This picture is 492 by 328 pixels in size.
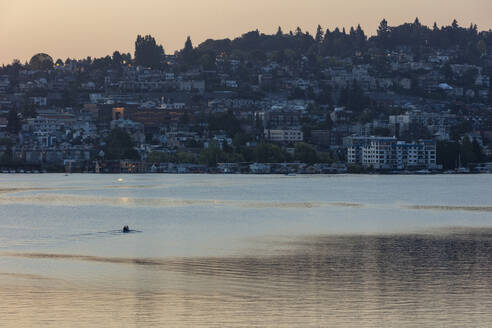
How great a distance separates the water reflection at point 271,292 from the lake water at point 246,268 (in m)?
0.04

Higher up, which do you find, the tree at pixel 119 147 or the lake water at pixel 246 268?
the tree at pixel 119 147

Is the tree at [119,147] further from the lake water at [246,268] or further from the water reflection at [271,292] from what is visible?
the water reflection at [271,292]

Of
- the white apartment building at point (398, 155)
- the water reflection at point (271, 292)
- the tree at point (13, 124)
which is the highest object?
the tree at point (13, 124)

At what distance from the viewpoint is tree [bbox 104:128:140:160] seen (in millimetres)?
131738

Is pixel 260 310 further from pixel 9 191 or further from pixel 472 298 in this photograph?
pixel 9 191

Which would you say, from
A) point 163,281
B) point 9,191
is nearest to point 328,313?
point 163,281

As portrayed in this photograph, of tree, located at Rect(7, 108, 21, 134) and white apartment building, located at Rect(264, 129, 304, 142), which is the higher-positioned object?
tree, located at Rect(7, 108, 21, 134)

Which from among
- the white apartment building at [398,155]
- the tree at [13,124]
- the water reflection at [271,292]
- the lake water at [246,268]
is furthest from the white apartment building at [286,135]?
the water reflection at [271,292]

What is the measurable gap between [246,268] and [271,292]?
146 inches

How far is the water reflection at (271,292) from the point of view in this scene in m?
20.7

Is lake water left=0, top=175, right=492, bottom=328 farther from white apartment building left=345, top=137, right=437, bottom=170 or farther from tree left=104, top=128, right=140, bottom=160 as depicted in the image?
tree left=104, top=128, right=140, bottom=160

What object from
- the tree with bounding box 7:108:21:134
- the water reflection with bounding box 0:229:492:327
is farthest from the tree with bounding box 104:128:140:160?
the water reflection with bounding box 0:229:492:327

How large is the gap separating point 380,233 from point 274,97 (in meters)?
155

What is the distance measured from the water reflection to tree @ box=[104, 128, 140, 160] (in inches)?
4008
